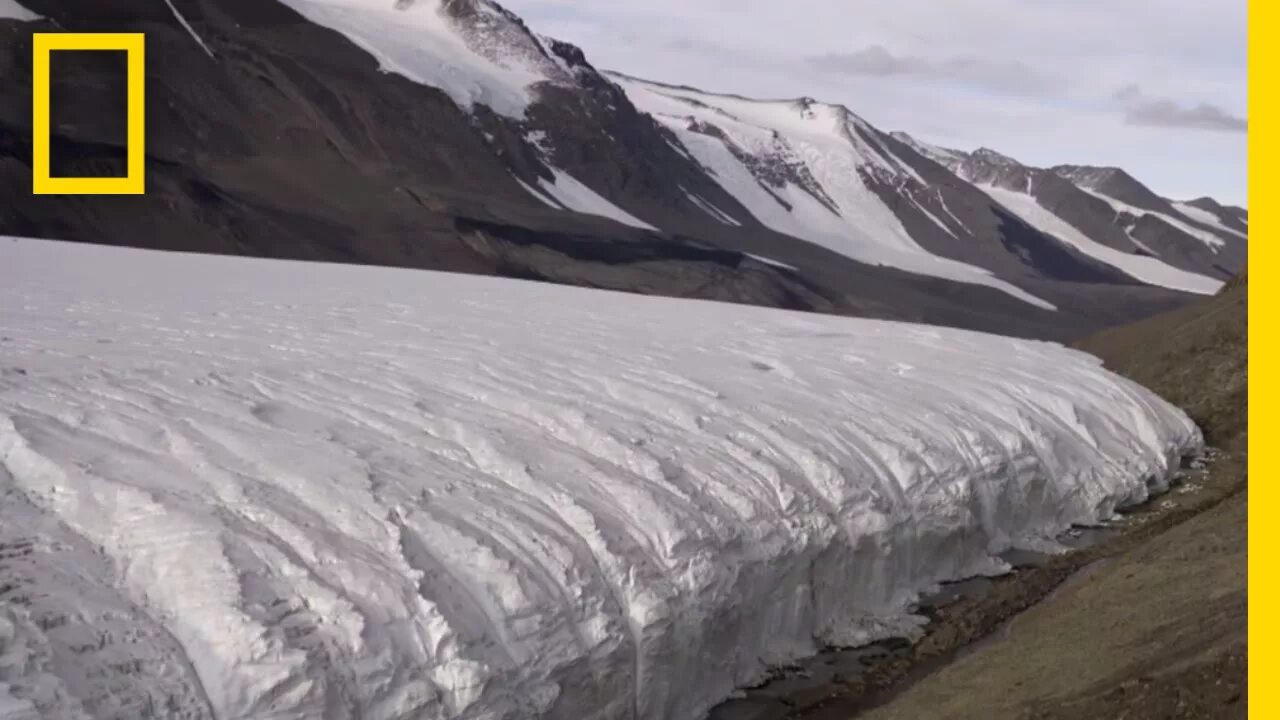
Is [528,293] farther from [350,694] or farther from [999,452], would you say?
[350,694]

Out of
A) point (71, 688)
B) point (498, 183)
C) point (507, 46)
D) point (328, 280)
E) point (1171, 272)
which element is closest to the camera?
point (71, 688)

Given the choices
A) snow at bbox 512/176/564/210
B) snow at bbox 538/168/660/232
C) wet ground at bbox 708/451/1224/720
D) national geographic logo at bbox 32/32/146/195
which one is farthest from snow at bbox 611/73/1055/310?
wet ground at bbox 708/451/1224/720

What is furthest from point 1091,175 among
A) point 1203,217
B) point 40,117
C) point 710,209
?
point 40,117

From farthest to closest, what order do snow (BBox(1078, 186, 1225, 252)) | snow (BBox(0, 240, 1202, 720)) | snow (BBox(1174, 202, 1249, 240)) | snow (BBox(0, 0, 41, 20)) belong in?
1. snow (BBox(1174, 202, 1249, 240))
2. snow (BBox(1078, 186, 1225, 252))
3. snow (BBox(0, 0, 41, 20))
4. snow (BBox(0, 240, 1202, 720))

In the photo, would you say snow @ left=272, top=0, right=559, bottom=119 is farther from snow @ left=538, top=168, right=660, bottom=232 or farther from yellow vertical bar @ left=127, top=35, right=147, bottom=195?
yellow vertical bar @ left=127, top=35, right=147, bottom=195

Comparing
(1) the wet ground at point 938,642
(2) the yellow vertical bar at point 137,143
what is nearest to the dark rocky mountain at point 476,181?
(2) the yellow vertical bar at point 137,143

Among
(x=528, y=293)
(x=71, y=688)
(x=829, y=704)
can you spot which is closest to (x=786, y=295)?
(x=528, y=293)

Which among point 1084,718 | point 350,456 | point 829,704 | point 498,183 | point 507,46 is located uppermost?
point 507,46
